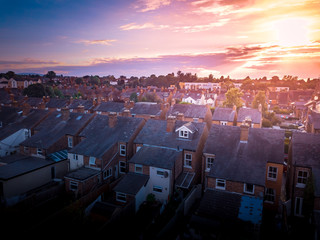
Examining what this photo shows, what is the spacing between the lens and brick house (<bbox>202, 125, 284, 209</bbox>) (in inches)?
813

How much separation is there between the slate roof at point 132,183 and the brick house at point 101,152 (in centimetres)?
355

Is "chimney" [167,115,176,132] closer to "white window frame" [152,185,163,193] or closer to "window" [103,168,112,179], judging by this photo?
"white window frame" [152,185,163,193]

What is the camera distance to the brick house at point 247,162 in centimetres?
2066

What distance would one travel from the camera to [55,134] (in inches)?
1287

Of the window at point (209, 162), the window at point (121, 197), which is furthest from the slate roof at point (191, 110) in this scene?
the window at point (121, 197)

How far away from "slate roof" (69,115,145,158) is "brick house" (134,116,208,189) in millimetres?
2008

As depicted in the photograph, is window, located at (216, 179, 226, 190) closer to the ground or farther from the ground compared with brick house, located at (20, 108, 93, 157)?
closer to the ground

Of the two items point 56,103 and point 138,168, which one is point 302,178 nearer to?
point 138,168

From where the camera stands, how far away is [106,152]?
2630 centimetres

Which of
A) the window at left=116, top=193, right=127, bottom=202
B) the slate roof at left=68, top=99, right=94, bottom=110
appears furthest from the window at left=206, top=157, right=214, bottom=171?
the slate roof at left=68, top=99, right=94, bottom=110

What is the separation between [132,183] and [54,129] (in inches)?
710

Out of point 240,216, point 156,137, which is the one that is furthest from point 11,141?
point 240,216

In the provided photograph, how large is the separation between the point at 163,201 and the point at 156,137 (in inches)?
314

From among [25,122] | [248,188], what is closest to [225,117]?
[248,188]
